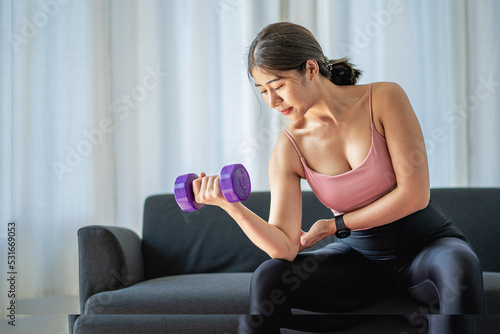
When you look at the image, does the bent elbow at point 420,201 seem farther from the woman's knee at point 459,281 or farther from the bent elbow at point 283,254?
the bent elbow at point 283,254

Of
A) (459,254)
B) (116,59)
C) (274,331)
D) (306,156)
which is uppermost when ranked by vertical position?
(116,59)

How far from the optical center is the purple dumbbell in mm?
1098

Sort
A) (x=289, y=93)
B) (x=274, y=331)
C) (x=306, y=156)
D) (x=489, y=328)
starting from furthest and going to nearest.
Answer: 1. (x=306, y=156)
2. (x=289, y=93)
3. (x=274, y=331)
4. (x=489, y=328)

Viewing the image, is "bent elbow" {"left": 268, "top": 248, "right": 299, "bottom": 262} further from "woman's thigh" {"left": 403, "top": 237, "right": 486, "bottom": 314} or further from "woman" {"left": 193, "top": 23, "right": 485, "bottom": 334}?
"woman's thigh" {"left": 403, "top": 237, "right": 486, "bottom": 314}

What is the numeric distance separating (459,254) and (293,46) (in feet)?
2.15

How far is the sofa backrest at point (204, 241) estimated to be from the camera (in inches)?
89.5

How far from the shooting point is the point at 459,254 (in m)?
1.07

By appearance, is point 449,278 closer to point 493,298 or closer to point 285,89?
point 285,89

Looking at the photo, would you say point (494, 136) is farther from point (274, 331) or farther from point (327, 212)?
point (274, 331)

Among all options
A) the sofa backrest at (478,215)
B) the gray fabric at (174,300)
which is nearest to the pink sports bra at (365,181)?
the gray fabric at (174,300)

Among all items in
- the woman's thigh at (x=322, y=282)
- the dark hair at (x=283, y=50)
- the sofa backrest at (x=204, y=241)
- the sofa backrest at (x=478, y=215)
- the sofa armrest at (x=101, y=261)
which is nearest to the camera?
the woman's thigh at (x=322, y=282)

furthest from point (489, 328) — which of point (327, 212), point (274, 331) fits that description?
point (327, 212)

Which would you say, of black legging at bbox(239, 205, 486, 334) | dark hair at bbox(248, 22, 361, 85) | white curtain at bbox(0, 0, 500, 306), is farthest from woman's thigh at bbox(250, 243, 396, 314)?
white curtain at bbox(0, 0, 500, 306)

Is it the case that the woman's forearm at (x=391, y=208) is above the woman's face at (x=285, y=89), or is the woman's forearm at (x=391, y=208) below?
below
